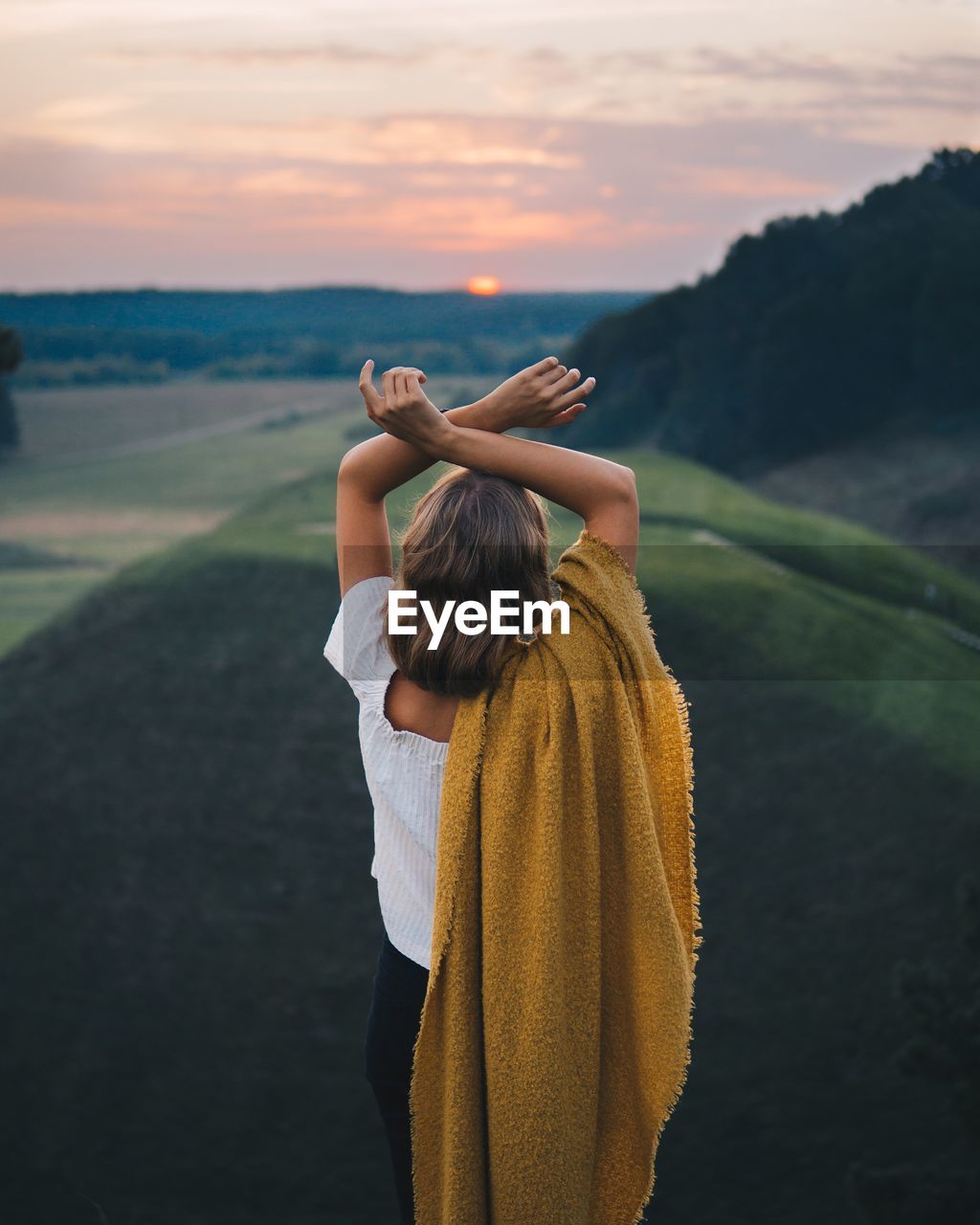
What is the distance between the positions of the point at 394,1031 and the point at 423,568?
2.08 feet

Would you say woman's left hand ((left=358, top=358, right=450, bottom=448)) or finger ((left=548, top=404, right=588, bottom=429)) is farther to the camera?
finger ((left=548, top=404, right=588, bottom=429))

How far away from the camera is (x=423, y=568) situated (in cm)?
139

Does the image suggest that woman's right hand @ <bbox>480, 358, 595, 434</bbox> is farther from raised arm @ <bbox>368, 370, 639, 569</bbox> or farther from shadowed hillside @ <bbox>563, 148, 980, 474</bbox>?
shadowed hillside @ <bbox>563, 148, 980, 474</bbox>

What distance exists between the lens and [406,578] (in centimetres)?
141

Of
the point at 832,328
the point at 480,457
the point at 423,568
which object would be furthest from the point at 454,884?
the point at 832,328

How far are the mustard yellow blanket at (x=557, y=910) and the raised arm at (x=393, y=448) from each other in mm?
175

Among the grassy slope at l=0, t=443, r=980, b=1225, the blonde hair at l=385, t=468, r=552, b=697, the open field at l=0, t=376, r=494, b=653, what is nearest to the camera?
the blonde hair at l=385, t=468, r=552, b=697

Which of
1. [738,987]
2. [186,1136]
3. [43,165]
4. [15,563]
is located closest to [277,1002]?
[186,1136]

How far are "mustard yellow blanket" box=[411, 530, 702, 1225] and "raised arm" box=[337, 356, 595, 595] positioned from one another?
175mm

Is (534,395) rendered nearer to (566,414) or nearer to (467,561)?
(566,414)

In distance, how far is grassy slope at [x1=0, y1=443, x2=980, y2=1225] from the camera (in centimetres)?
499

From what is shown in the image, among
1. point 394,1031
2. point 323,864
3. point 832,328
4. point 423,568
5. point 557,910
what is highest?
point 832,328

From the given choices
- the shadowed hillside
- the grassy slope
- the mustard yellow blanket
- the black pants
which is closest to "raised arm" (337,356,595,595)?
the mustard yellow blanket

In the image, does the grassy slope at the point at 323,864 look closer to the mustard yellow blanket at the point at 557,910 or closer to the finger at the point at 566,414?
the mustard yellow blanket at the point at 557,910
